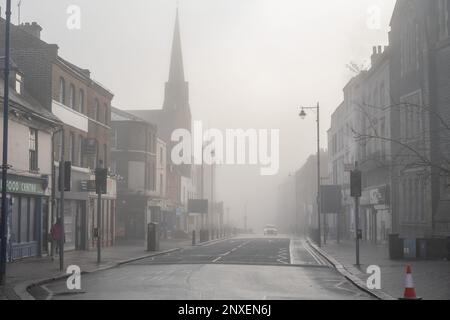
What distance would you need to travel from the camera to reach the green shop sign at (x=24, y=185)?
93.7ft

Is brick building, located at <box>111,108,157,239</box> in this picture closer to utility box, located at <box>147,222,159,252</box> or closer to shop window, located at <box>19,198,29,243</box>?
utility box, located at <box>147,222,159,252</box>

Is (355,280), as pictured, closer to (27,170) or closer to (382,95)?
(27,170)

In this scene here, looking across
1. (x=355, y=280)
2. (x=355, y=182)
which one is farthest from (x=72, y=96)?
(x=355, y=280)

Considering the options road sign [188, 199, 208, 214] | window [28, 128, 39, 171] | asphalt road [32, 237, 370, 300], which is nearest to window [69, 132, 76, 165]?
Result: window [28, 128, 39, 171]

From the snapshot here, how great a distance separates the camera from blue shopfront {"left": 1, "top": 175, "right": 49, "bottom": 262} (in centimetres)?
2908

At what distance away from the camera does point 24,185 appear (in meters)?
30.1

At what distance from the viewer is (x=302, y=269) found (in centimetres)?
2561

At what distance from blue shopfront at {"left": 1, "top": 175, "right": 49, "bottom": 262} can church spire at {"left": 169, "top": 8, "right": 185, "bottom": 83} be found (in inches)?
3510

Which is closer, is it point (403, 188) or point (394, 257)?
point (394, 257)

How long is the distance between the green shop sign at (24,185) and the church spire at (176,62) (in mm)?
90065

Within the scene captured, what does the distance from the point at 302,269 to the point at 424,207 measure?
1321 centimetres

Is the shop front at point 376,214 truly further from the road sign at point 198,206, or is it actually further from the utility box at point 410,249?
the road sign at point 198,206
